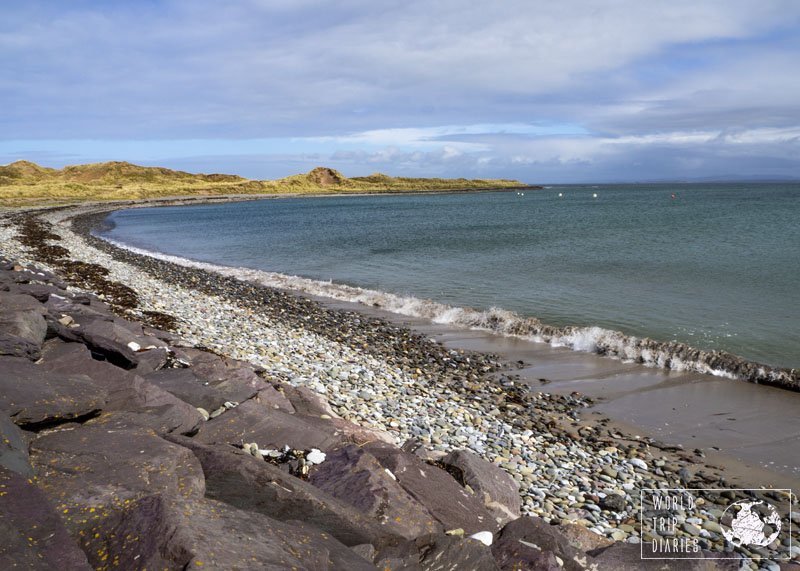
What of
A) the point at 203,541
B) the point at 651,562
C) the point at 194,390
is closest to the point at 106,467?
the point at 203,541

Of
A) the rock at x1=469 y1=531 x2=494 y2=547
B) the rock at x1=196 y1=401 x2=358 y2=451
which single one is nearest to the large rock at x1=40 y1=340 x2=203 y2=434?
A: the rock at x1=196 y1=401 x2=358 y2=451

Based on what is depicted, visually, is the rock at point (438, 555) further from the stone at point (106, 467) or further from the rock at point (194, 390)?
the rock at point (194, 390)

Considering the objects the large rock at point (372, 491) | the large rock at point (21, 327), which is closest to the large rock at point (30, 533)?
the large rock at point (372, 491)

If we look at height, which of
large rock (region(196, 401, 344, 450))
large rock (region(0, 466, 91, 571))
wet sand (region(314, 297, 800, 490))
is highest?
large rock (region(0, 466, 91, 571))

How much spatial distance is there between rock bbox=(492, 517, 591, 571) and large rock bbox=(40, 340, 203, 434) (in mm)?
4295

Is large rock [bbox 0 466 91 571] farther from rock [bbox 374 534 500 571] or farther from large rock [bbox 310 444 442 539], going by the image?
large rock [bbox 310 444 442 539]

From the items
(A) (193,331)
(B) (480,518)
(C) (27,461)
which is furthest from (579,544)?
(A) (193,331)

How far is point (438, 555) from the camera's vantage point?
4.96 meters

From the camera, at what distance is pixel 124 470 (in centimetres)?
505

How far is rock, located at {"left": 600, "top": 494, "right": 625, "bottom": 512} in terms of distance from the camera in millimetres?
8141

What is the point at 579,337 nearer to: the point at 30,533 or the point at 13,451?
the point at 13,451

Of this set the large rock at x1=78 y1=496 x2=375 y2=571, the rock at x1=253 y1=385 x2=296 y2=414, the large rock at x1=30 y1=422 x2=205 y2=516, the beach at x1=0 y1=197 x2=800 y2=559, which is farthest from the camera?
the beach at x1=0 y1=197 x2=800 y2=559

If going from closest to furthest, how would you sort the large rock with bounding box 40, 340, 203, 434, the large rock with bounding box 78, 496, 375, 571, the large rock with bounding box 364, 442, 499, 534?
the large rock with bounding box 78, 496, 375, 571
the large rock with bounding box 364, 442, 499, 534
the large rock with bounding box 40, 340, 203, 434

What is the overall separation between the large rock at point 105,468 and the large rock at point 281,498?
23cm
